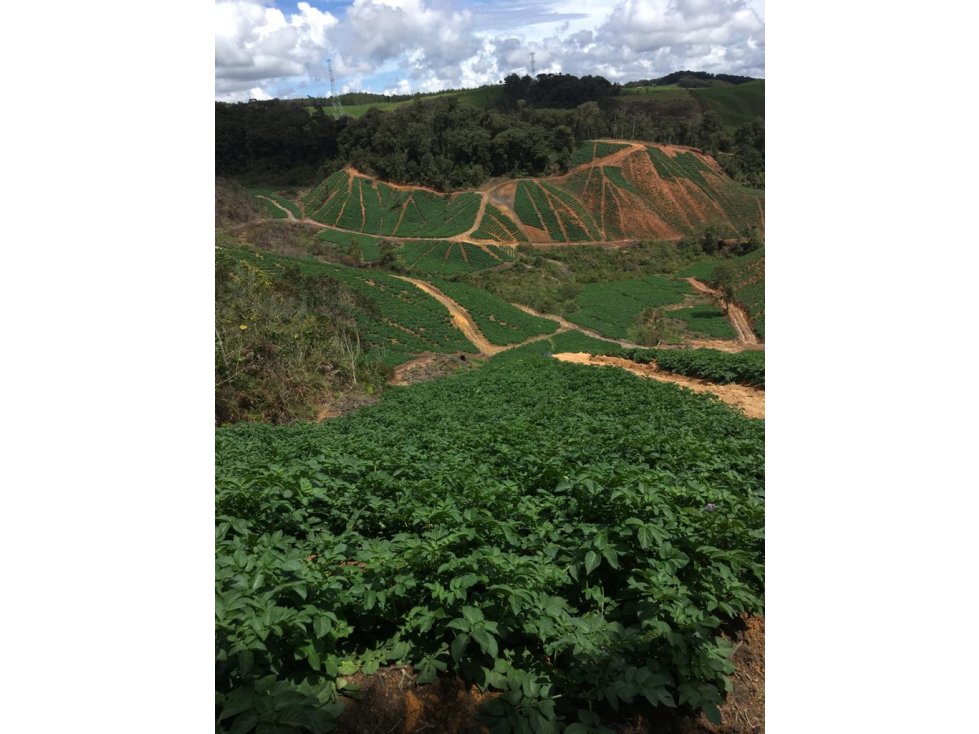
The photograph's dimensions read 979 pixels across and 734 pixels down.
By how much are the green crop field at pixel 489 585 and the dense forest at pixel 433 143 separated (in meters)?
48.7

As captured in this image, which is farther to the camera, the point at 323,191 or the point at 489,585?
the point at 323,191

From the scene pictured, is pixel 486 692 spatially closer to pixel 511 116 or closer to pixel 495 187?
pixel 495 187

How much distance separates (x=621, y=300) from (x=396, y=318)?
13.7 m

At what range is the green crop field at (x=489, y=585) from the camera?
1880 millimetres

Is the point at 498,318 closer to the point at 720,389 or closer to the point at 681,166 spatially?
the point at 720,389

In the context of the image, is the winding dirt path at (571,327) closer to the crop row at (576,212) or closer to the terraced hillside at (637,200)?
the terraced hillside at (637,200)

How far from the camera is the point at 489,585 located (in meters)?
2.14

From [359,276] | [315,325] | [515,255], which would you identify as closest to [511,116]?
[515,255]

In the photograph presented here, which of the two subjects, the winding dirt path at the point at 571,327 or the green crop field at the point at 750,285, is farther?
the green crop field at the point at 750,285

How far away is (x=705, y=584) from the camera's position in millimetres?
2449

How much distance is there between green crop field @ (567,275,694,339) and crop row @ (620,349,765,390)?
11.0 m

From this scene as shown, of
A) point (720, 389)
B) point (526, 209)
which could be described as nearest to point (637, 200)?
point (526, 209)

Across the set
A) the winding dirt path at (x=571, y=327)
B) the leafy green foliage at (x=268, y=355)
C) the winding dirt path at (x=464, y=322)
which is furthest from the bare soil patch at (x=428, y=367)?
the winding dirt path at (x=571, y=327)

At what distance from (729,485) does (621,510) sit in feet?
3.90
